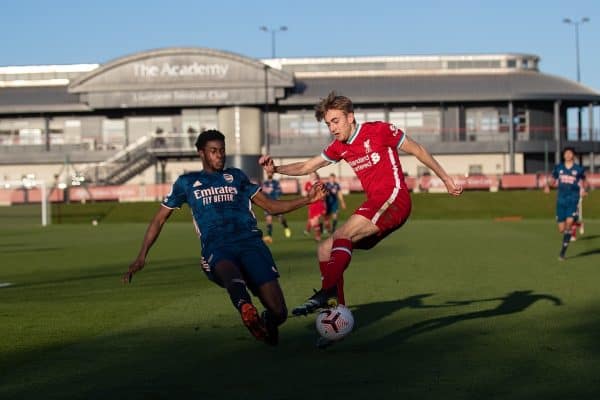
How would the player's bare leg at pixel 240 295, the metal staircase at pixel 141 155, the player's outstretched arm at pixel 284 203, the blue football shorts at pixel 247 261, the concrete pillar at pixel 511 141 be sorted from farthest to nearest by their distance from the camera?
the concrete pillar at pixel 511 141 < the metal staircase at pixel 141 155 < the player's outstretched arm at pixel 284 203 < the blue football shorts at pixel 247 261 < the player's bare leg at pixel 240 295

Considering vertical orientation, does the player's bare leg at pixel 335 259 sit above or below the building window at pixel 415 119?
below

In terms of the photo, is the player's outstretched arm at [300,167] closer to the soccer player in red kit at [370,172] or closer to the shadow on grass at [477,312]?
the soccer player in red kit at [370,172]

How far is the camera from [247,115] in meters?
73.3

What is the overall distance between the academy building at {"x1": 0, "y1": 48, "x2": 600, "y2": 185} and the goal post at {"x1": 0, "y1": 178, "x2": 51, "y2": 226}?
33.0 ft

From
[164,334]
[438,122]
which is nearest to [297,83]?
[438,122]

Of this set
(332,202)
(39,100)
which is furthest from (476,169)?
(332,202)

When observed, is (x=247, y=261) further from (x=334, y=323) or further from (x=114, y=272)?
(x=114, y=272)

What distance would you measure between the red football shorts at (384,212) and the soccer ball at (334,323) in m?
1.01

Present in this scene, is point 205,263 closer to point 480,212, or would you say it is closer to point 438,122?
point 480,212

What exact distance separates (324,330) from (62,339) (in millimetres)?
2598

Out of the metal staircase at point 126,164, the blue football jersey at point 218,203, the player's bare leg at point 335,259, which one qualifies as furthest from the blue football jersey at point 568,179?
the metal staircase at point 126,164

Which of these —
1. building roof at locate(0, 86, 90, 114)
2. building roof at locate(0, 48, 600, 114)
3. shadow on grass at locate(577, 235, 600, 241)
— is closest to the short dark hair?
shadow on grass at locate(577, 235, 600, 241)

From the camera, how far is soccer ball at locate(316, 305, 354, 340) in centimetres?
802

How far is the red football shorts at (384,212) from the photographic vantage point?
902 centimetres
